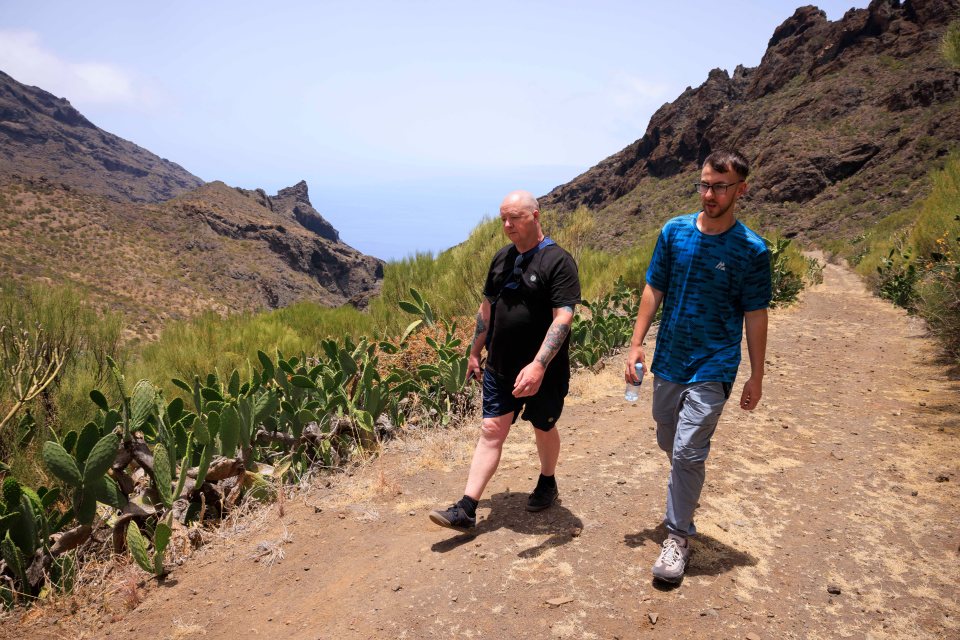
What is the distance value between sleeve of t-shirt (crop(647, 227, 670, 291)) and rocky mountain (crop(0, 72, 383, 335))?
20.6 ft

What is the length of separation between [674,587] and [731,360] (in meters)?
1.02

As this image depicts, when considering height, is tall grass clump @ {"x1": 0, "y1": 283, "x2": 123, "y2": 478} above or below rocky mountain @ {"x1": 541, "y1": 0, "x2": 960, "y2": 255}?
below

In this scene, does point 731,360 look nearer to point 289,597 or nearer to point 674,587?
point 674,587

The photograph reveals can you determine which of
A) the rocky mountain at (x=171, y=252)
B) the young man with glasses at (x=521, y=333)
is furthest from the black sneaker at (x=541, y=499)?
the rocky mountain at (x=171, y=252)

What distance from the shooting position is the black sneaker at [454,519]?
315cm

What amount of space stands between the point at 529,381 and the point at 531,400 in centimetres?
32

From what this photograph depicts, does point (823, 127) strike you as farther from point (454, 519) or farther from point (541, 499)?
point (454, 519)

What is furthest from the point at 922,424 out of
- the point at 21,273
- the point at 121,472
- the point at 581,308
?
the point at 21,273

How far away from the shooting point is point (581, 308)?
947 centimetres

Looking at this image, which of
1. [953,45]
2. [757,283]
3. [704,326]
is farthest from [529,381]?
[953,45]

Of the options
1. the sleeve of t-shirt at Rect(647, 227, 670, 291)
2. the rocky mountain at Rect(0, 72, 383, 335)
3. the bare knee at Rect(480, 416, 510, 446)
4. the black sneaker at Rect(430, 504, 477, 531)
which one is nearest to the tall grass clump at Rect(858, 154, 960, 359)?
the sleeve of t-shirt at Rect(647, 227, 670, 291)

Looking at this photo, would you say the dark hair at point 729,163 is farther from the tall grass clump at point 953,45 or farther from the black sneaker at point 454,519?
the tall grass clump at point 953,45

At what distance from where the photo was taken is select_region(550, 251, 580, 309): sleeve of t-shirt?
A: 3.02 meters

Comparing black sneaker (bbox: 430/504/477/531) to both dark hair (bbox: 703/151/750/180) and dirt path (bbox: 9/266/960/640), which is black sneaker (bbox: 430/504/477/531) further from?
dark hair (bbox: 703/151/750/180)
